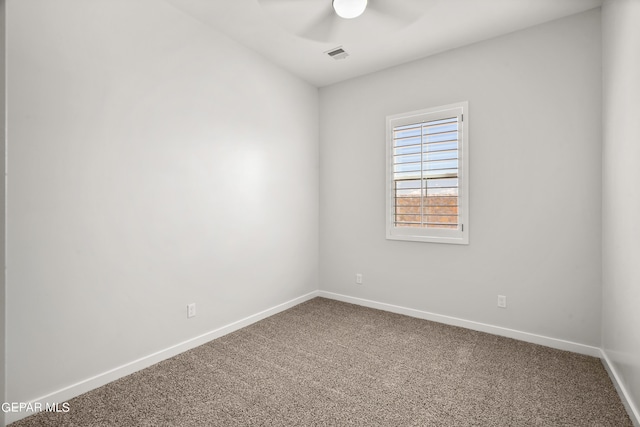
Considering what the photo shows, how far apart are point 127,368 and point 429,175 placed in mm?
3063

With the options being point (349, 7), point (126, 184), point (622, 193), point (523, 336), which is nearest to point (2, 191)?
point (126, 184)

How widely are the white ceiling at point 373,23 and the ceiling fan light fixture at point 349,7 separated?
9 centimetres

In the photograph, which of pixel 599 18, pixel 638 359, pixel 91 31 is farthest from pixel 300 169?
pixel 638 359

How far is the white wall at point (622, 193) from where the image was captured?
1.72 m

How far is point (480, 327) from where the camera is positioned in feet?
9.84

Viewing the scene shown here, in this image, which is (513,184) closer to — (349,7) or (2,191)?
(349,7)

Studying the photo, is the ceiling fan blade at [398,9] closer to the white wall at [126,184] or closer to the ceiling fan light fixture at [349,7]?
the ceiling fan light fixture at [349,7]

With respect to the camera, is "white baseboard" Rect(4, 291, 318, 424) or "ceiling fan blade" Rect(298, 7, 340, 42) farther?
"ceiling fan blade" Rect(298, 7, 340, 42)

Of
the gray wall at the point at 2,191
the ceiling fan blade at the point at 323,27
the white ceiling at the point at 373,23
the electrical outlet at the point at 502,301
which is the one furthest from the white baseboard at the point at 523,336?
the gray wall at the point at 2,191

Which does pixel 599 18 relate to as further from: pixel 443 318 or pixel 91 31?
pixel 91 31

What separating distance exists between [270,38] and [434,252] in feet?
8.65

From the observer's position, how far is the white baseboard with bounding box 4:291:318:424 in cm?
182

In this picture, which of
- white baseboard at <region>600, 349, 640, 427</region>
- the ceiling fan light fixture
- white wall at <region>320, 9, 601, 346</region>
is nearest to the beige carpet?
white baseboard at <region>600, 349, 640, 427</region>

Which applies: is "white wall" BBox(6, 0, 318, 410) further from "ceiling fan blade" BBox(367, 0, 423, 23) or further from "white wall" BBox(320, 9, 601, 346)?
"ceiling fan blade" BBox(367, 0, 423, 23)
